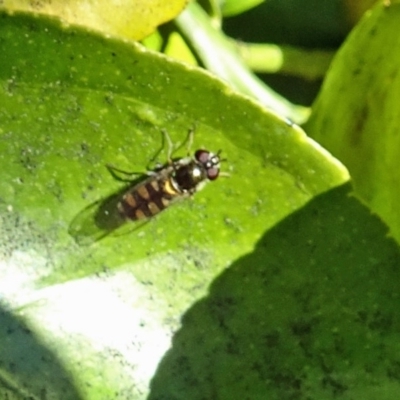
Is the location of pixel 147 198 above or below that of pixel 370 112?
below

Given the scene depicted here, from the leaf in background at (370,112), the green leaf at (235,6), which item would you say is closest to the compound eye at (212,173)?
the leaf in background at (370,112)

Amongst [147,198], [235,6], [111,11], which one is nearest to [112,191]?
[147,198]

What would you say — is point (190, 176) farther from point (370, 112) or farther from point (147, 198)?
point (370, 112)

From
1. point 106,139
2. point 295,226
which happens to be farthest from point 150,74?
point 295,226

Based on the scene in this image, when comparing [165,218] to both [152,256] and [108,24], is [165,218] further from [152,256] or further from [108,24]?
[108,24]

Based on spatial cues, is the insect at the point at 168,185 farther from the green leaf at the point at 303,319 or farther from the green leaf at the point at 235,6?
the green leaf at the point at 235,6

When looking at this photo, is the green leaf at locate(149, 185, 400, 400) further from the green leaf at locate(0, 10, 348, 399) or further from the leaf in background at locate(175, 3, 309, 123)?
the leaf in background at locate(175, 3, 309, 123)
